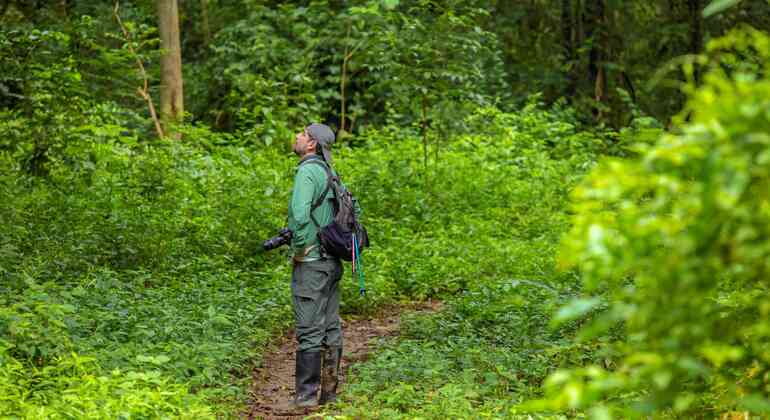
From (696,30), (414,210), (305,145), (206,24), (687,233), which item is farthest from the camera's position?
(206,24)

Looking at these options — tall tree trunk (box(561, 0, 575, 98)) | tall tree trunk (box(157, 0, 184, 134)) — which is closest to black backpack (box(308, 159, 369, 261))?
tall tree trunk (box(157, 0, 184, 134))

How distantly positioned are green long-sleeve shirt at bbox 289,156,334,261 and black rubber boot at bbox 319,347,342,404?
0.82 meters

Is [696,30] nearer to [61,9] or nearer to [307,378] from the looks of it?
[61,9]

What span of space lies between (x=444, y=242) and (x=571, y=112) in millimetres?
8929

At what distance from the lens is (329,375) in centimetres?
727

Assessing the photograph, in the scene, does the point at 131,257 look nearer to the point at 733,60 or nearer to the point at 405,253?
the point at 405,253

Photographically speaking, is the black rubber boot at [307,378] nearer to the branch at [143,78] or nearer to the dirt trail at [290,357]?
the dirt trail at [290,357]

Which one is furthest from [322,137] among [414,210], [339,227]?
[414,210]

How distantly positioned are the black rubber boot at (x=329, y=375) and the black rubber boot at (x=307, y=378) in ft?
0.22

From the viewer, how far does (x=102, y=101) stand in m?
17.3

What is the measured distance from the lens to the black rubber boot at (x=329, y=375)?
726 cm

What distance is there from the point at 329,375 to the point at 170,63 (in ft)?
34.2

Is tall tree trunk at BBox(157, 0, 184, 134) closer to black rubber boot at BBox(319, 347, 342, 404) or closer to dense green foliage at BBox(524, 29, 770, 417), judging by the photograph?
black rubber boot at BBox(319, 347, 342, 404)

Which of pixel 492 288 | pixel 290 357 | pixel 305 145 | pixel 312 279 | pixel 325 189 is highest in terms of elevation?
pixel 305 145
